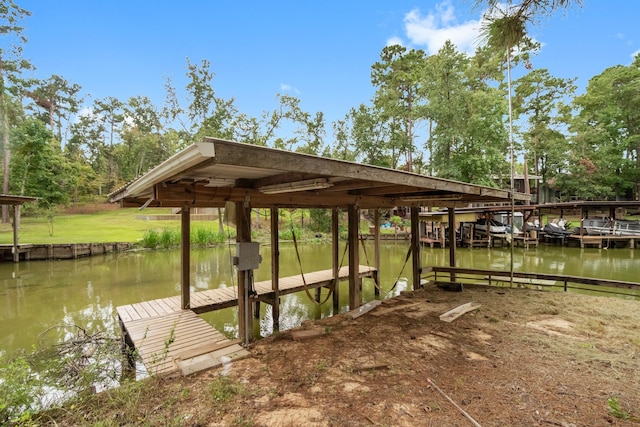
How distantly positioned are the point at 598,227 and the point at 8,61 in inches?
1599

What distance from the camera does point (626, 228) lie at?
54.4ft

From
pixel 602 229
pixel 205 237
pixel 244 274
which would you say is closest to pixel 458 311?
pixel 244 274

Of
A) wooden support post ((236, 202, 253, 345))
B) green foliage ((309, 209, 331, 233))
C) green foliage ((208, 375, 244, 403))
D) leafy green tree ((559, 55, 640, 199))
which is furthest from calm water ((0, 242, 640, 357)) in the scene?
leafy green tree ((559, 55, 640, 199))

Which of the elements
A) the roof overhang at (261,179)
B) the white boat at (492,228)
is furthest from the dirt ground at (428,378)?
the white boat at (492,228)

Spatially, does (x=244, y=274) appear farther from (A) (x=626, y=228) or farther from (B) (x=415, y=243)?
(A) (x=626, y=228)

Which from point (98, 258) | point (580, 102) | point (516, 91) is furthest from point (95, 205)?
point (580, 102)

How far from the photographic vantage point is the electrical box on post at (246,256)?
144 inches

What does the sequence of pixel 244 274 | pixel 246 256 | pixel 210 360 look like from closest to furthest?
pixel 210 360 → pixel 246 256 → pixel 244 274

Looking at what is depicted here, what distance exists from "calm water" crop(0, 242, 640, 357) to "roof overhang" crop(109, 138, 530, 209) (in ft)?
7.64

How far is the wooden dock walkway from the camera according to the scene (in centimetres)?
317

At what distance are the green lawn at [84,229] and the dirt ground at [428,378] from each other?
16375 millimetres

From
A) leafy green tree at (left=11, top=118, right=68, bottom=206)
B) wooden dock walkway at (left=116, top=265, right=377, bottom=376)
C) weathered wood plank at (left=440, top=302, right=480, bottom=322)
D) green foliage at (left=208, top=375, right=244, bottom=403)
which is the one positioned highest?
leafy green tree at (left=11, top=118, right=68, bottom=206)

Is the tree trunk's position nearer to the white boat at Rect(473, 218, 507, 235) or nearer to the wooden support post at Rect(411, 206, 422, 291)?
the wooden support post at Rect(411, 206, 422, 291)

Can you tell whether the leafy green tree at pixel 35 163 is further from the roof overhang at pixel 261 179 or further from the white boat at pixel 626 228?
the white boat at pixel 626 228
